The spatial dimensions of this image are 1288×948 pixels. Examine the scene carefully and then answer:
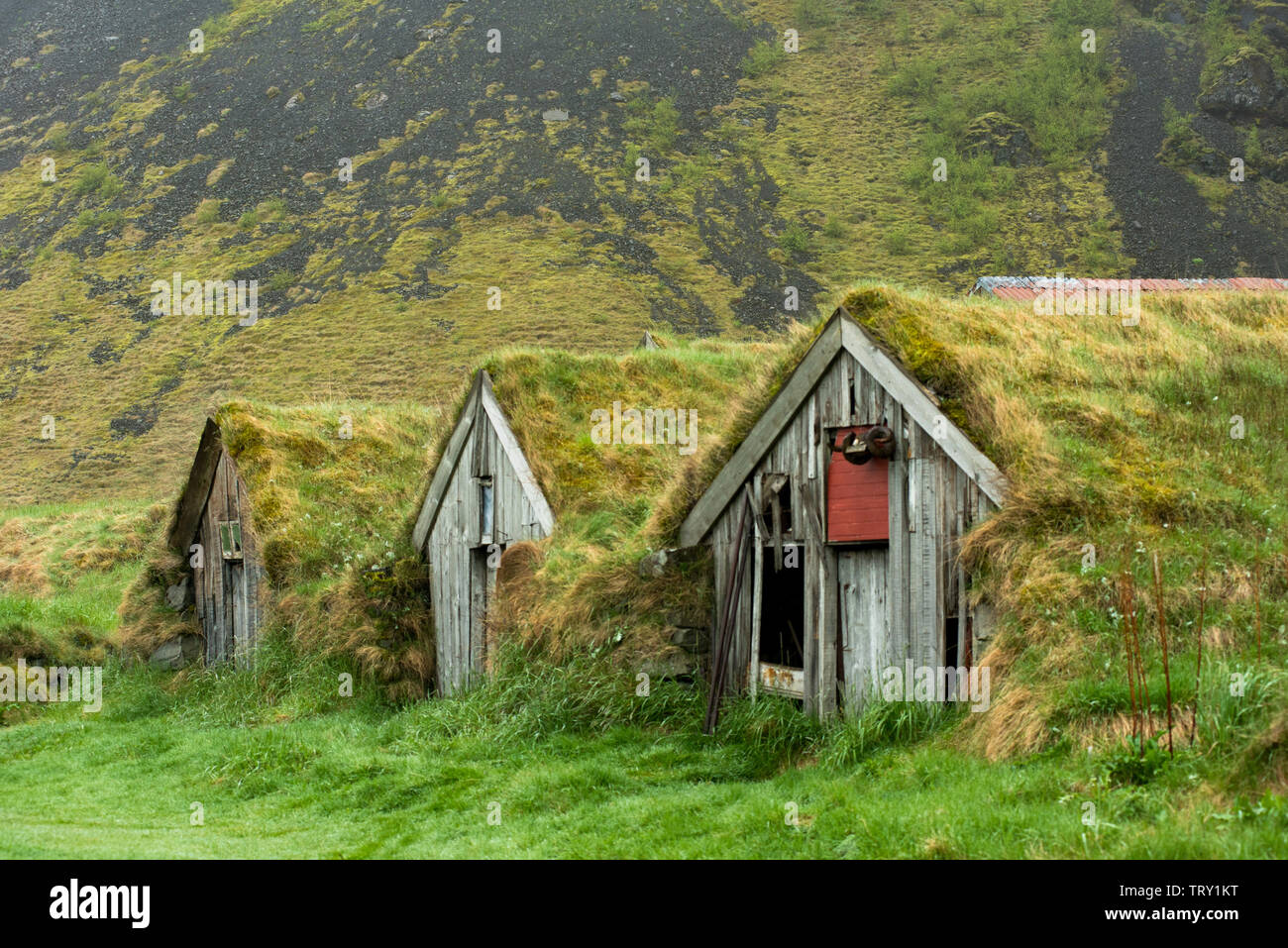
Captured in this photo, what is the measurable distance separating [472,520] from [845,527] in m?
6.23

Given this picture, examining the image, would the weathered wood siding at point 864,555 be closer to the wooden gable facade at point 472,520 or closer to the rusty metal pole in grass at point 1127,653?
the rusty metal pole in grass at point 1127,653

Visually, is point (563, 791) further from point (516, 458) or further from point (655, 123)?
point (655, 123)

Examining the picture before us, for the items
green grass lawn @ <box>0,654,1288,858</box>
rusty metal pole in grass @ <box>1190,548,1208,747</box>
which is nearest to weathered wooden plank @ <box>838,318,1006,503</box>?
rusty metal pole in grass @ <box>1190,548,1208,747</box>

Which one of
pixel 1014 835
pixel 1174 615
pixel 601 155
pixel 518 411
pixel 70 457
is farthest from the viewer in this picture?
pixel 601 155

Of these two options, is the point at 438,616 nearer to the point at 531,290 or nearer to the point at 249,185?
the point at 531,290

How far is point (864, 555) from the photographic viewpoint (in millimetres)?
10727

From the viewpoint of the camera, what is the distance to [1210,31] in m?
79.9

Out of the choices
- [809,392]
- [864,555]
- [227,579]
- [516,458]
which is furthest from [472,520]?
[864,555]

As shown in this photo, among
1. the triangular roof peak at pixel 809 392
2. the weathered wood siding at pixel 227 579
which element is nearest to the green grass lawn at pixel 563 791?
the triangular roof peak at pixel 809 392

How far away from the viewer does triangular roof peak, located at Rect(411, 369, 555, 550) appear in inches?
565

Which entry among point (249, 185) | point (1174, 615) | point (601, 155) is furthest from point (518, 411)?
point (249, 185)

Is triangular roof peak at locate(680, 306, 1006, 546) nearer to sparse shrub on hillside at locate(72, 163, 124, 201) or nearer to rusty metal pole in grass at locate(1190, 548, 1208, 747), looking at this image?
rusty metal pole in grass at locate(1190, 548, 1208, 747)

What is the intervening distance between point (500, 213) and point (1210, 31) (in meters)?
49.3
